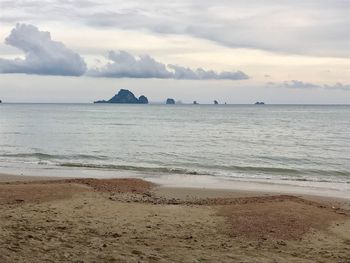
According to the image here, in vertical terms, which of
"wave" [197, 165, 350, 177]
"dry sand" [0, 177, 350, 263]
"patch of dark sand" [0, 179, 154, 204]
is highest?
"dry sand" [0, 177, 350, 263]

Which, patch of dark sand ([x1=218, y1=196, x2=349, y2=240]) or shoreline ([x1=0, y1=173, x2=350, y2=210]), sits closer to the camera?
patch of dark sand ([x1=218, y1=196, x2=349, y2=240])

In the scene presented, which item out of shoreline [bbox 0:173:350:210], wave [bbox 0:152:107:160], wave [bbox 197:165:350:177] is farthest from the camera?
wave [bbox 0:152:107:160]

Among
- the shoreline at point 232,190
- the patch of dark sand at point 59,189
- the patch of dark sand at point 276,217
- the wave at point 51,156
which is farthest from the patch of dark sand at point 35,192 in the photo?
the wave at point 51,156

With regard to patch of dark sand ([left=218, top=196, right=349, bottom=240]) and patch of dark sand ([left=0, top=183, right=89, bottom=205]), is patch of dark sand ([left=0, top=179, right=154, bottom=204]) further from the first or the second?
patch of dark sand ([left=218, top=196, right=349, bottom=240])

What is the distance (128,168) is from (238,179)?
24.7 feet

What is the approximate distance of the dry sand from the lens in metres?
8.81

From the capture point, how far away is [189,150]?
1478 inches

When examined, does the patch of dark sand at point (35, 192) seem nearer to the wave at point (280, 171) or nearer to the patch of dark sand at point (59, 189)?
the patch of dark sand at point (59, 189)

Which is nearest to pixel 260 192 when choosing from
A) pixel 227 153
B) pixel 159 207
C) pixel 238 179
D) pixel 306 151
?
pixel 238 179

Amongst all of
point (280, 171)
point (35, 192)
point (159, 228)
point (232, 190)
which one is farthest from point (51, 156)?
point (159, 228)

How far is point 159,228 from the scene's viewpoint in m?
10.9

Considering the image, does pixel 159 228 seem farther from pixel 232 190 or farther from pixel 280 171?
pixel 280 171

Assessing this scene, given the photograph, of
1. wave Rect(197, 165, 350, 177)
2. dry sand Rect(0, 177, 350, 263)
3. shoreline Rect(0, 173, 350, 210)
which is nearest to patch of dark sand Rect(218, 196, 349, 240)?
dry sand Rect(0, 177, 350, 263)

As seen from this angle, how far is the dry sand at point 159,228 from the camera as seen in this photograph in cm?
881
